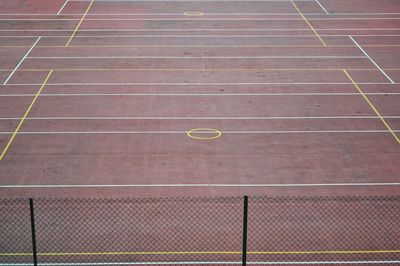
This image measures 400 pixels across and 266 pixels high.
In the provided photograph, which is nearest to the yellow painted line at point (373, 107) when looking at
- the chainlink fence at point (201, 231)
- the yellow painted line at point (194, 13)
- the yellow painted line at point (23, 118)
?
the chainlink fence at point (201, 231)

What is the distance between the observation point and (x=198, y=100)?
26.5 metres

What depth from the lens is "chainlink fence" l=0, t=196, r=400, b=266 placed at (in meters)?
15.6

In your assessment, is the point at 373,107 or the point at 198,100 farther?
the point at 198,100

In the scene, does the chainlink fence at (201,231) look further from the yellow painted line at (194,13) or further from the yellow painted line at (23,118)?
the yellow painted line at (194,13)

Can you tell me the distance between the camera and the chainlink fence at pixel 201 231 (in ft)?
51.1

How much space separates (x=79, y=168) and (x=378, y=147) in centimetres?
931

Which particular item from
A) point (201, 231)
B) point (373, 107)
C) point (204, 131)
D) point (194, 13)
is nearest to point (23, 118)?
point (204, 131)

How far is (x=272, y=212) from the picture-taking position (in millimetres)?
17969

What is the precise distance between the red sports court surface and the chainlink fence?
92cm

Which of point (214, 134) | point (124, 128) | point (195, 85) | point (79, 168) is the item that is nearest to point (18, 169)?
point (79, 168)

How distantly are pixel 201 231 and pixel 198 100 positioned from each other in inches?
402

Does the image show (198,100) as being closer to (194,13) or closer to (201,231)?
(201,231)

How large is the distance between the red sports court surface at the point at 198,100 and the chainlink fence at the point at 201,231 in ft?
3.03

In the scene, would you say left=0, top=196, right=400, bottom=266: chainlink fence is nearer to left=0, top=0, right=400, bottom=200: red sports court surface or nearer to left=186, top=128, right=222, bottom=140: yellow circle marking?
left=0, top=0, right=400, bottom=200: red sports court surface
